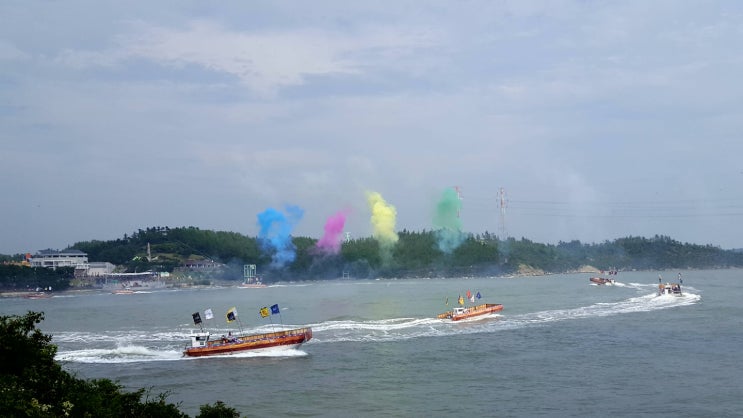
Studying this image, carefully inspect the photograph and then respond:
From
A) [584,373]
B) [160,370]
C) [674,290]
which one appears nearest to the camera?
[584,373]

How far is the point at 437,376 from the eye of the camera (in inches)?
1363

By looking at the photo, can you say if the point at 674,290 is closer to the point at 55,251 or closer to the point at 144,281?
the point at 144,281

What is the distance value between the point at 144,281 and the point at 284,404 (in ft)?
440

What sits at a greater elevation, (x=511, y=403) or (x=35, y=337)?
(x=35, y=337)

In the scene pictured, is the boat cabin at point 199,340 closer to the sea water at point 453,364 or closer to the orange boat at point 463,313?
the sea water at point 453,364

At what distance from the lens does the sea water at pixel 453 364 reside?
2891cm

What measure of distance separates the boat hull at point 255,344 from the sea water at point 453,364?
0.63m

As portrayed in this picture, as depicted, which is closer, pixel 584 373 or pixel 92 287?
pixel 584 373

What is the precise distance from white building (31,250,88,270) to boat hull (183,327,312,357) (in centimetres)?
12324

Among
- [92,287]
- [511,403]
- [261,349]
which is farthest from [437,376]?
[92,287]

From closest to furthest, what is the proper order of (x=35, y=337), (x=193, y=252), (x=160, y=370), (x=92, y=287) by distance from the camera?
(x=35, y=337) < (x=160, y=370) < (x=92, y=287) < (x=193, y=252)

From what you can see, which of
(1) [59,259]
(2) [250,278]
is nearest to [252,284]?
(2) [250,278]

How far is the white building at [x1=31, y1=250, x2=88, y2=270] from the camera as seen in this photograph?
519ft

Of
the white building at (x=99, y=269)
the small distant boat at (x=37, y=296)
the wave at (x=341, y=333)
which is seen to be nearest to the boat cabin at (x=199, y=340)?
the wave at (x=341, y=333)
